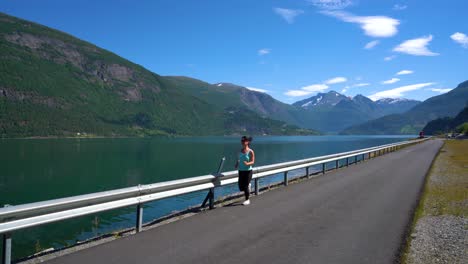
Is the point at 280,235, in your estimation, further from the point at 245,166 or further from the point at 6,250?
the point at 6,250

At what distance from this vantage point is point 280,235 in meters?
7.68

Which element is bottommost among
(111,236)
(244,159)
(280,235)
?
(111,236)

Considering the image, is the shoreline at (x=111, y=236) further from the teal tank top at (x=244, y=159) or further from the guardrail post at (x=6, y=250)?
the teal tank top at (x=244, y=159)

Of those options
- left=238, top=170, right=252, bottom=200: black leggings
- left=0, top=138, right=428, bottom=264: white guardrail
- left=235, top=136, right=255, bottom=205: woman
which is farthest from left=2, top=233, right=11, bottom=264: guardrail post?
left=238, top=170, right=252, bottom=200: black leggings

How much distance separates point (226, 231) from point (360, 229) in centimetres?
300

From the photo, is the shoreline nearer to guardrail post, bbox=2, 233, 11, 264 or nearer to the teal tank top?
guardrail post, bbox=2, 233, 11, 264

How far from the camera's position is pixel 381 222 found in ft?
29.3

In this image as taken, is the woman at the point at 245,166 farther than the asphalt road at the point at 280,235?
Yes

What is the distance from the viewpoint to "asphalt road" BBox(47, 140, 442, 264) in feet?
20.7

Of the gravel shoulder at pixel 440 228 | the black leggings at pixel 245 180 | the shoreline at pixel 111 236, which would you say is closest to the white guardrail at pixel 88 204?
the shoreline at pixel 111 236

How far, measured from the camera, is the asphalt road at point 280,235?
6324 millimetres

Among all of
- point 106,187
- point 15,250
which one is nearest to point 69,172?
point 106,187

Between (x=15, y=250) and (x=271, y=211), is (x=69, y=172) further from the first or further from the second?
(x=271, y=211)

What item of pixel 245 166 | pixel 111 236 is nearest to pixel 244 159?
pixel 245 166
